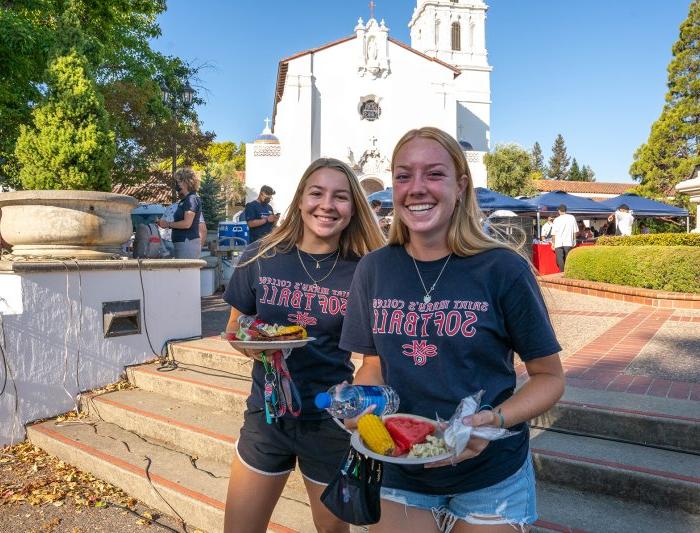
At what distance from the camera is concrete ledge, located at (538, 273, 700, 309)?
8703 millimetres

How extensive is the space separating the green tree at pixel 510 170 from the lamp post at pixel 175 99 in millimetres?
31142

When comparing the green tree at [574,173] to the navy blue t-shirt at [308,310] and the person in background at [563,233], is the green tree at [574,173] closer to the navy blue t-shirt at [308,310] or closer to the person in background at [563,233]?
the person in background at [563,233]

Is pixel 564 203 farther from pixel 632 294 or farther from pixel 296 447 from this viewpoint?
pixel 296 447

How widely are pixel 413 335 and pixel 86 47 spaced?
5.71 meters

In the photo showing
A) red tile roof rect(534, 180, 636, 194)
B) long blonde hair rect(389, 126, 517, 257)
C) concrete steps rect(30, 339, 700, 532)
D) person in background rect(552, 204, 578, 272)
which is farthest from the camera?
red tile roof rect(534, 180, 636, 194)


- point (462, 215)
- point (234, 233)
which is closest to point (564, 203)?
point (234, 233)

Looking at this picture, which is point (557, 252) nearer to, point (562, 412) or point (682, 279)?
point (682, 279)

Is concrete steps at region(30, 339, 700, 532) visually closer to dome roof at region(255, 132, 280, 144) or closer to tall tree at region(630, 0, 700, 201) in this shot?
tall tree at region(630, 0, 700, 201)

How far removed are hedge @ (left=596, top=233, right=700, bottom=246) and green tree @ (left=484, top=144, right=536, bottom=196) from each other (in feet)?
107

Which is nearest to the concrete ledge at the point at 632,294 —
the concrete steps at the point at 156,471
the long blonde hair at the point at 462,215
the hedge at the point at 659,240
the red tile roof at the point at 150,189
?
the hedge at the point at 659,240

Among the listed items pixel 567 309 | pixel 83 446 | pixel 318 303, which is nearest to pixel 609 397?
pixel 318 303

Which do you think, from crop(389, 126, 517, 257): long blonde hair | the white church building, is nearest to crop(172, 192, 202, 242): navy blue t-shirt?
crop(389, 126, 517, 257): long blonde hair

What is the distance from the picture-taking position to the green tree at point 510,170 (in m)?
44.1

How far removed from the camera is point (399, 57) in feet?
132
